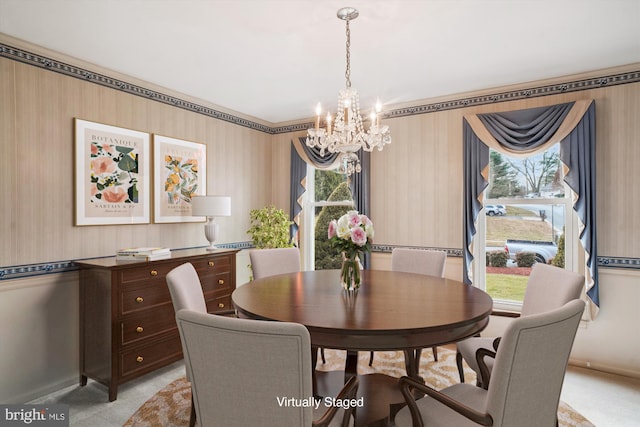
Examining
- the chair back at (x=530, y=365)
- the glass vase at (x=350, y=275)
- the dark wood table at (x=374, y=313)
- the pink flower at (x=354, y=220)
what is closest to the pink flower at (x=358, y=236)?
the pink flower at (x=354, y=220)

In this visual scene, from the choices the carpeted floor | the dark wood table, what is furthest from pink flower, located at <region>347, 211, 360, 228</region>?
the carpeted floor

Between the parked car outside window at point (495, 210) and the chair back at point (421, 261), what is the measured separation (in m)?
0.98

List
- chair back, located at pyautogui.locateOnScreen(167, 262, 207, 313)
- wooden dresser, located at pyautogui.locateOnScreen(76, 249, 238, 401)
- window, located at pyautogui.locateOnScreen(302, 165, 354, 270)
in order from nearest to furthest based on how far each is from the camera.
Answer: chair back, located at pyautogui.locateOnScreen(167, 262, 207, 313) → wooden dresser, located at pyautogui.locateOnScreen(76, 249, 238, 401) → window, located at pyautogui.locateOnScreen(302, 165, 354, 270)

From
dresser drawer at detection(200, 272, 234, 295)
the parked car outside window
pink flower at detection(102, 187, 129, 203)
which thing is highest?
pink flower at detection(102, 187, 129, 203)

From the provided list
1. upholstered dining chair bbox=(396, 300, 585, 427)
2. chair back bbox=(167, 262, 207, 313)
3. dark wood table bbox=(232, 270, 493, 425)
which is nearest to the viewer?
upholstered dining chair bbox=(396, 300, 585, 427)

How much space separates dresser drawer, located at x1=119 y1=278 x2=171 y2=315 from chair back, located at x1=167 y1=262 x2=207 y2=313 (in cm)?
82

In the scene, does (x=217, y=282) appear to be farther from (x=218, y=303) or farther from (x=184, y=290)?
(x=184, y=290)

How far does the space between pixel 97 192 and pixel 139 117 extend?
83cm

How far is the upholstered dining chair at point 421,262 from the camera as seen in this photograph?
3.08 metres

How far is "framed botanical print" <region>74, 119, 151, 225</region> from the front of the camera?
2.94 m

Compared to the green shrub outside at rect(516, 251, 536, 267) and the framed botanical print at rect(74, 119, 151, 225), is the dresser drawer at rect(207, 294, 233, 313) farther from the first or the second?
the green shrub outside at rect(516, 251, 536, 267)

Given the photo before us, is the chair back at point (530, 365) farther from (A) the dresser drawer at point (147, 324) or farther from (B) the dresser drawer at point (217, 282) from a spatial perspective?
(B) the dresser drawer at point (217, 282)

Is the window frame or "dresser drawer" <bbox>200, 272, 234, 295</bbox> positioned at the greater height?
the window frame

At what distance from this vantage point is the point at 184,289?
200 centimetres
